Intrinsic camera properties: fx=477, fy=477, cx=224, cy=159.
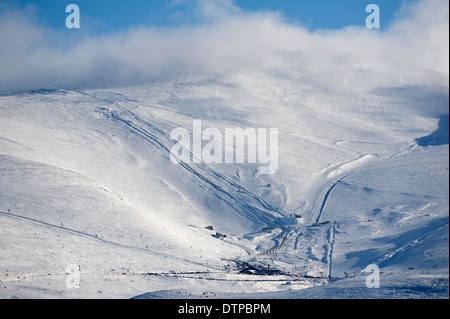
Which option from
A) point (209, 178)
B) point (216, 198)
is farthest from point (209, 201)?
point (209, 178)

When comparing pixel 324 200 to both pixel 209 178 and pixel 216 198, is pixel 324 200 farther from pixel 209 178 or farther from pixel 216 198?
pixel 209 178

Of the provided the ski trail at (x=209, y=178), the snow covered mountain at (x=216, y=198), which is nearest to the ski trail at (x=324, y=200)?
the snow covered mountain at (x=216, y=198)

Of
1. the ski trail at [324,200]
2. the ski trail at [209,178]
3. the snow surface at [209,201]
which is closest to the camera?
the snow surface at [209,201]

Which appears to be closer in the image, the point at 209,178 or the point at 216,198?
the point at 216,198

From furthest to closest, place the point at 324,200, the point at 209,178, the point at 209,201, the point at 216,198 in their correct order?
the point at 209,178 < the point at 324,200 < the point at 216,198 < the point at 209,201

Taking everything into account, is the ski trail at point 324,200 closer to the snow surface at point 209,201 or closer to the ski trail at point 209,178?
the snow surface at point 209,201

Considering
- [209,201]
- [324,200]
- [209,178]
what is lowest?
[209,201]

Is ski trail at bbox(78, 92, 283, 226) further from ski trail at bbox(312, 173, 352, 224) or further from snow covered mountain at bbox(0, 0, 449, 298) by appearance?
ski trail at bbox(312, 173, 352, 224)
